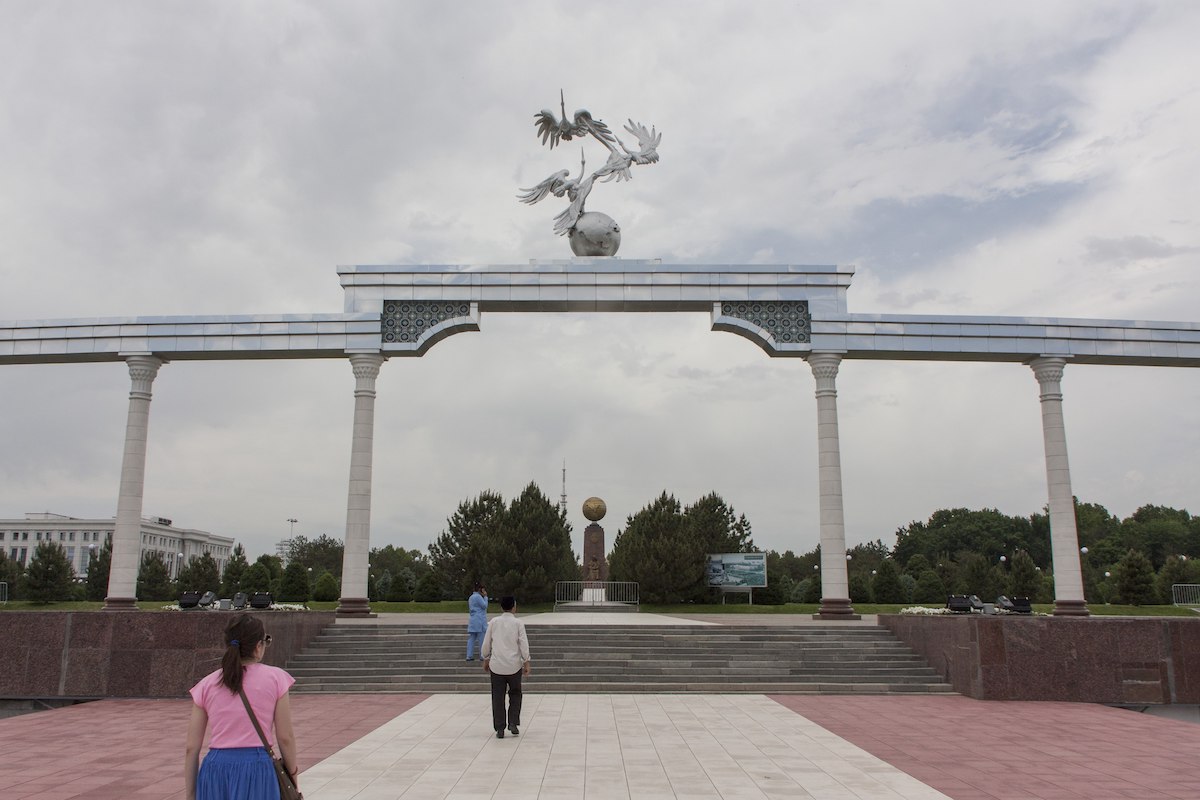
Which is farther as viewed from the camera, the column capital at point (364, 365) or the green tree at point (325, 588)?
the green tree at point (325, 588)

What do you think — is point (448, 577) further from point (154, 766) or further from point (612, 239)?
point (154, 766)

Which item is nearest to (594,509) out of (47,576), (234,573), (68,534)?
(234,573)

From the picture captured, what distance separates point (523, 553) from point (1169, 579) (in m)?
27.0

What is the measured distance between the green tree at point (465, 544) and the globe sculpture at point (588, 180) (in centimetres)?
1363

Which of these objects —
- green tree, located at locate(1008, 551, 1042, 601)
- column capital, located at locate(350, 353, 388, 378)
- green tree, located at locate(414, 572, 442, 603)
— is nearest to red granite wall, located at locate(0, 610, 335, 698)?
column capital, located at locate(350, 353, 388, 378)

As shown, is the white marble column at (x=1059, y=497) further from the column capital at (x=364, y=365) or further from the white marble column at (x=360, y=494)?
the column capital at (x=364, y=365)

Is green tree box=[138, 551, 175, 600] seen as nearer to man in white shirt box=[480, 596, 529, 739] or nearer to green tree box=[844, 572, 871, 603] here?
green tree box=[844, 572, 871, 603]

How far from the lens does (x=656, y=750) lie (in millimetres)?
9492

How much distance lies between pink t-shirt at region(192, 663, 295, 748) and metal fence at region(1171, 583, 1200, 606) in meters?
37.3

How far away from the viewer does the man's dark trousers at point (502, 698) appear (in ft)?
33.2

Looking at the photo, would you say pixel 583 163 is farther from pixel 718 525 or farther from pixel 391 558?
pixel 391 558

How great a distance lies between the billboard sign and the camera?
3288cm

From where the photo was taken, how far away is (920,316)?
21.6 meters

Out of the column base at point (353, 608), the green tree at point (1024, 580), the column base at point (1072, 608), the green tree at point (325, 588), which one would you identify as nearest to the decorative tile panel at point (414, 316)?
the column base at point (353, 608)
